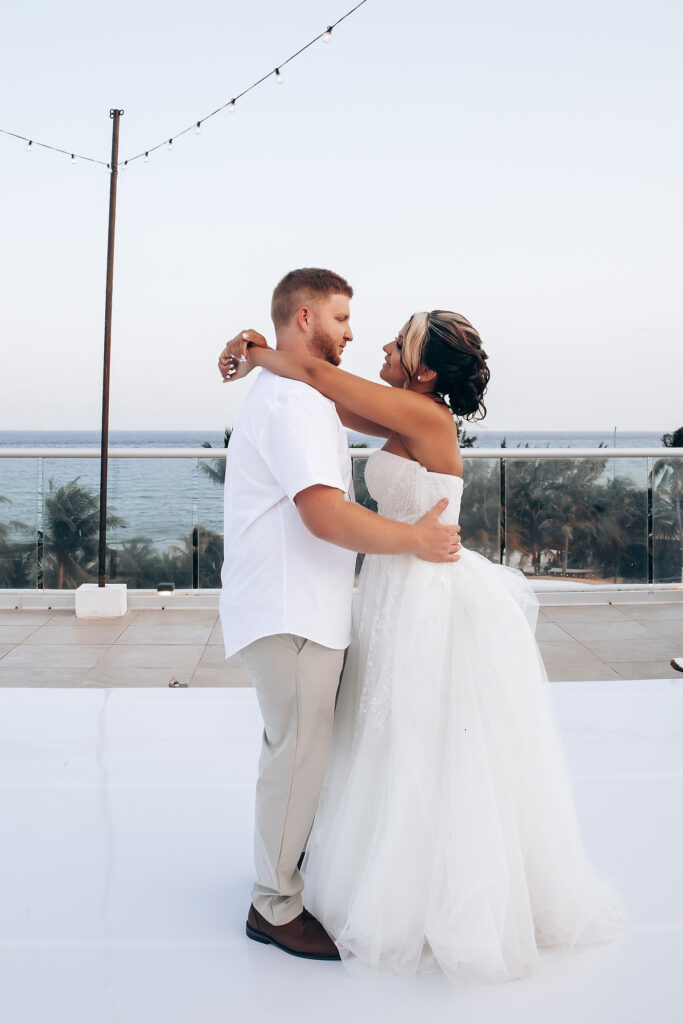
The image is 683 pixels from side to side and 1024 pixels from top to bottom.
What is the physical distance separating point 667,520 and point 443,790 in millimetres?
5324

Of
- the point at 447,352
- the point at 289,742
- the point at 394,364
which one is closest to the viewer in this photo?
the point at 289,742

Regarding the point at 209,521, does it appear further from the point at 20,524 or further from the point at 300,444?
the point at 300,444

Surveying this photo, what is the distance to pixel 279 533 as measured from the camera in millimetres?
1596

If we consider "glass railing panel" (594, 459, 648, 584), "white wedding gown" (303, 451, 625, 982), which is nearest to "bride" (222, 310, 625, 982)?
"white wedding gown" (303, 451, 625, 982)

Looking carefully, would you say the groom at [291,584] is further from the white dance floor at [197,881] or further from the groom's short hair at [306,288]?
the white dance floor at [197,881]

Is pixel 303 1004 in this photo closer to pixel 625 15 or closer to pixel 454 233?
pixel 625 15

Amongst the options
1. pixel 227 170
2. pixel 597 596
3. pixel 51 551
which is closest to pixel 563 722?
pixel 597 596

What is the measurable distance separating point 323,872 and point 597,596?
5.06m

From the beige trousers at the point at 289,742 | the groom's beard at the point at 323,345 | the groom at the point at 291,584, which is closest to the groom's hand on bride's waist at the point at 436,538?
the groom at the point at 291,584

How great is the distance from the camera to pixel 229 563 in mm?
1672

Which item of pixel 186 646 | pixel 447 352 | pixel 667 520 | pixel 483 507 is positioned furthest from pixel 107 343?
pixel 447 352

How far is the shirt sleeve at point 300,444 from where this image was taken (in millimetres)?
1481

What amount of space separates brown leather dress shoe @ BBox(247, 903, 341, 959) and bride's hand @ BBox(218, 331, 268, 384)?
1152mm

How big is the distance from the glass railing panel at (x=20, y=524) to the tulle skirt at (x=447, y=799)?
496 centimetres
